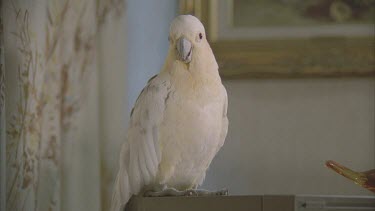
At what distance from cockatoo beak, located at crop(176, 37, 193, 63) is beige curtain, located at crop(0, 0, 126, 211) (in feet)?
1.09

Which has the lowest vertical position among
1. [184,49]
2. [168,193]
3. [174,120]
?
[168,193]

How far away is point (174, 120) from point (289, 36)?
1.89ft

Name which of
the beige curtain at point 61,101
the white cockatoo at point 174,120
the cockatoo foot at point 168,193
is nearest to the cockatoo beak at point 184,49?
the white cockatoo at point 174,120

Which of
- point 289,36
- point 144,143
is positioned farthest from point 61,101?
point 289,36

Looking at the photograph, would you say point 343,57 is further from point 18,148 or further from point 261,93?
point 18,148

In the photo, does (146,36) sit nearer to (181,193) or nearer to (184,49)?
(184,49)

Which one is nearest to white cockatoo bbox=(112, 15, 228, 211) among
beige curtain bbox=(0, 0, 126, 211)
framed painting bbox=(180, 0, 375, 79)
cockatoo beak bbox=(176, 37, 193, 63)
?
cockatoo beak bbox=(176, 37, 193, 63)

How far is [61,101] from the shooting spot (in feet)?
4.70

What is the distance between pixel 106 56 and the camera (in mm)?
1470

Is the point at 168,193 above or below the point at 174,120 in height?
below

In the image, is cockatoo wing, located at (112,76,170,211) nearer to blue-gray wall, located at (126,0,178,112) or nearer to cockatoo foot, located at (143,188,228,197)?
cockatoo foot, located at (143,188,228,197)

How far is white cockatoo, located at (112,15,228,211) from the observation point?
116 centimetres

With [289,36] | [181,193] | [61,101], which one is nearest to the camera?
[181,193]

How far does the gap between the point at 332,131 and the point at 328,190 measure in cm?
15
